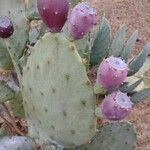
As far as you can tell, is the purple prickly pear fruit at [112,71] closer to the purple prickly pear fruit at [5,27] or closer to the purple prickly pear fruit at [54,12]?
the purple prickly pear fruit at [54,12]

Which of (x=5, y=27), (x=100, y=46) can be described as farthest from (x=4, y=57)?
(x=100, y=46)

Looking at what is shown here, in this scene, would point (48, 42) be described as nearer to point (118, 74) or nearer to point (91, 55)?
point (118, 74)

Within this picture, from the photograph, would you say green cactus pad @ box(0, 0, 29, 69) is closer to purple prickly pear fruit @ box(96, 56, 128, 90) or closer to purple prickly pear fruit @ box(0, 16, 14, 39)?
purple prickly pear fruit @ box(0, 16, 14, 39)

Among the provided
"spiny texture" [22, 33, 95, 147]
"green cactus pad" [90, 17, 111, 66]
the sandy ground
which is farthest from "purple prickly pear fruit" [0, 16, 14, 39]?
the sandy ground

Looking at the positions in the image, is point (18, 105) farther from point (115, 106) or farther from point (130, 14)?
point (130, 14)

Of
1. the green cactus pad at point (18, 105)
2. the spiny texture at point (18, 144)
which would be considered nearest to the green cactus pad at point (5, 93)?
the green cactus pad at point (18, 105)

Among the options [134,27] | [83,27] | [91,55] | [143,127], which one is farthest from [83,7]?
[134,27]
